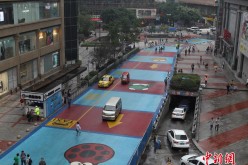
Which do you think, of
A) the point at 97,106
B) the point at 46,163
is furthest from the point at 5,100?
the point at 46,163

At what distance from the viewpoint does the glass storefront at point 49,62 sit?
59000 mm

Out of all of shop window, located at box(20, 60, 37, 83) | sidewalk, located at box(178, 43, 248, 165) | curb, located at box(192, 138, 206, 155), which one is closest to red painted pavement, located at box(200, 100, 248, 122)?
sidewalk, located at box(178, 43, 248, 165)

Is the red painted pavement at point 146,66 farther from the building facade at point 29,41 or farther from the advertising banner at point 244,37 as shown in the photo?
the advertising banner at point 244,37

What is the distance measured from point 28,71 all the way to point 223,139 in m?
31.6

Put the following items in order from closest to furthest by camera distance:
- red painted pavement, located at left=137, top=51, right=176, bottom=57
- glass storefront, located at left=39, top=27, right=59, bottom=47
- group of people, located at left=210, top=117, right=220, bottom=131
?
group of people, located at left=210, top=117, right=220, bottom=131 < glass storefront, located at left=39, top=27, right=59, bottom=47 < red painted pavement, located at left=137, top=51, right=176, bottom=57

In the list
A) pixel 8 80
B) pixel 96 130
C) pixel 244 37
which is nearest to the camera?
pixel 96 130

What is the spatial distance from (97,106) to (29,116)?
383 inches

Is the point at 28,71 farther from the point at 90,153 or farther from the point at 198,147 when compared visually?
the point at 198,147

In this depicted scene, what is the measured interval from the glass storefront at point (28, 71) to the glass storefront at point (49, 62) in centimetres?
203

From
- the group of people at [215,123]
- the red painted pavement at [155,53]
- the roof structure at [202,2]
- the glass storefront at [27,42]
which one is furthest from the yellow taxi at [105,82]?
the roof structure at [202,2]

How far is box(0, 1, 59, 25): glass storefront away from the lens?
158ft

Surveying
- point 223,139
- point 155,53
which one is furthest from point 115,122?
point 155,53

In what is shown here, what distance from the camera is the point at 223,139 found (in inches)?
1436

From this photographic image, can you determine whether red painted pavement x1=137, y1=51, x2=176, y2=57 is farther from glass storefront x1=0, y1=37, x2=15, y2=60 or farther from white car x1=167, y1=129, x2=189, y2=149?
white car x1=167, y1=129, x2=189, y2=149
